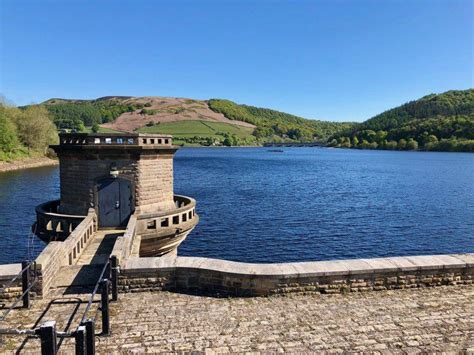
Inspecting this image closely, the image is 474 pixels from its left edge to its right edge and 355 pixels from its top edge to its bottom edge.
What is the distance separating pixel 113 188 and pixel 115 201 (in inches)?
20.9

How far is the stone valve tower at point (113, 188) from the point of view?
49.8ft

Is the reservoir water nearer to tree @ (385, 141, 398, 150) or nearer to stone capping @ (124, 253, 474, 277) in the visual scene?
stone capping @ (124, 253, 474, 277)

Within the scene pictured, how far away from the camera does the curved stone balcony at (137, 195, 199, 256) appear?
15305 millimetres

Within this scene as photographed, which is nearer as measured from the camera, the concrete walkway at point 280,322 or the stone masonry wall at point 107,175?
the concrete walkway at point 280,322

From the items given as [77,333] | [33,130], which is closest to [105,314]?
[77,333]

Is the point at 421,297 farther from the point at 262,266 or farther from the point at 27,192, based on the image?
the point at 27,192

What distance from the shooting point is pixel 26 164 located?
72.9m

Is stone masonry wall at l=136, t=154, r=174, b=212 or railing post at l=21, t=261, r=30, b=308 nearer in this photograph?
railing post at l=21, t=261, r=30, b=308

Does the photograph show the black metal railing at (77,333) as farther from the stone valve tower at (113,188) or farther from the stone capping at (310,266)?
the stone valve tower at (113,188)

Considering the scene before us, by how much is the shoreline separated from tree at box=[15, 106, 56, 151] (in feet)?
12.3

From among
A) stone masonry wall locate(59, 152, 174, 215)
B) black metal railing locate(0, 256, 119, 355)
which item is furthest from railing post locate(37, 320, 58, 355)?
stone masonry wall locate(59, 152, 174, 215)

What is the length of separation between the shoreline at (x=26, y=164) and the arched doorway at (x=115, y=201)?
58.8m

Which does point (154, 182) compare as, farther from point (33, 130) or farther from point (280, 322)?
point (33, 130)

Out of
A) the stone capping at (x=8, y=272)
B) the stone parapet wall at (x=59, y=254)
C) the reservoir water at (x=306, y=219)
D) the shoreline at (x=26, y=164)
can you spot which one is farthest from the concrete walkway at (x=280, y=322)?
the shoreline at (x=26, y=164)
